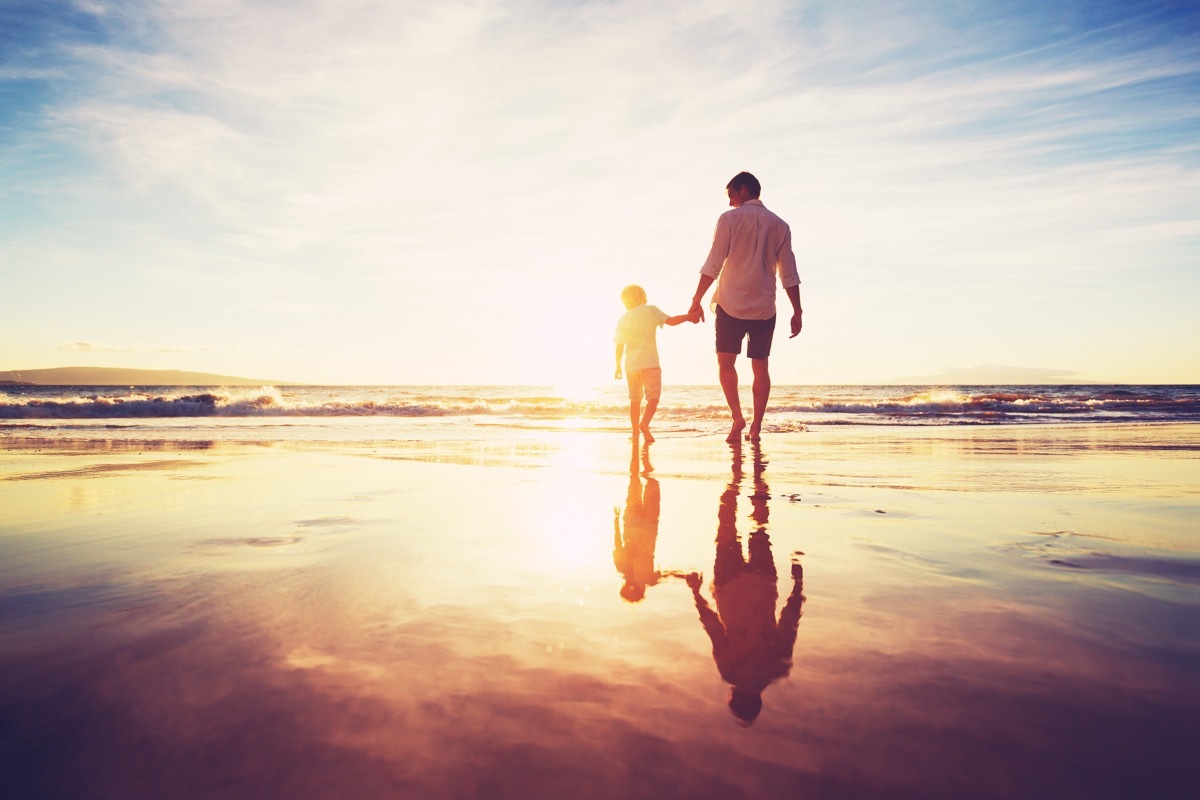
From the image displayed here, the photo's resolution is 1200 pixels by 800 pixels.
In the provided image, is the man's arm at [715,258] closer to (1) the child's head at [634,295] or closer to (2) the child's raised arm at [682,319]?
(2) the child's raised arm at [682,319]

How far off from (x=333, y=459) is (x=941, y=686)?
499 cm

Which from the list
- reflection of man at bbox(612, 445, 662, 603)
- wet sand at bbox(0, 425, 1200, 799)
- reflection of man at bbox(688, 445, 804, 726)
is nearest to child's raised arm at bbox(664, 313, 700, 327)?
reflection of man at bbox(612, 445, 662, 603)

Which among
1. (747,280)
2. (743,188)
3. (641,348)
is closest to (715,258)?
(747,280)

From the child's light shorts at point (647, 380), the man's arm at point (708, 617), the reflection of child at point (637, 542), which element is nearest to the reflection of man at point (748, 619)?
the man's arm at point (708, 617)

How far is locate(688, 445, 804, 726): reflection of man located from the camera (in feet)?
3.72

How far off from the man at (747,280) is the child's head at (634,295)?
5.99 ft

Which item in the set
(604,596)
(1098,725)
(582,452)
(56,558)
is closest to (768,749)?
(1098,725)

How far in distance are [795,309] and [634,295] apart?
7.83 feet

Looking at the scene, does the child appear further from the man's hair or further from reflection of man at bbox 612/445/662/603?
reflection of man at bbox 612/445/662/603

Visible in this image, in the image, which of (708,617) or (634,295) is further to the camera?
(634,295)

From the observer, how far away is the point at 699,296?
6379 mm

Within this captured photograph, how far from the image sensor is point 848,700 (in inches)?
41.1

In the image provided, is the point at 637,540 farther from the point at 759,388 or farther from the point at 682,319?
the point at 682,319

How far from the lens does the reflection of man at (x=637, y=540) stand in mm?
1747
